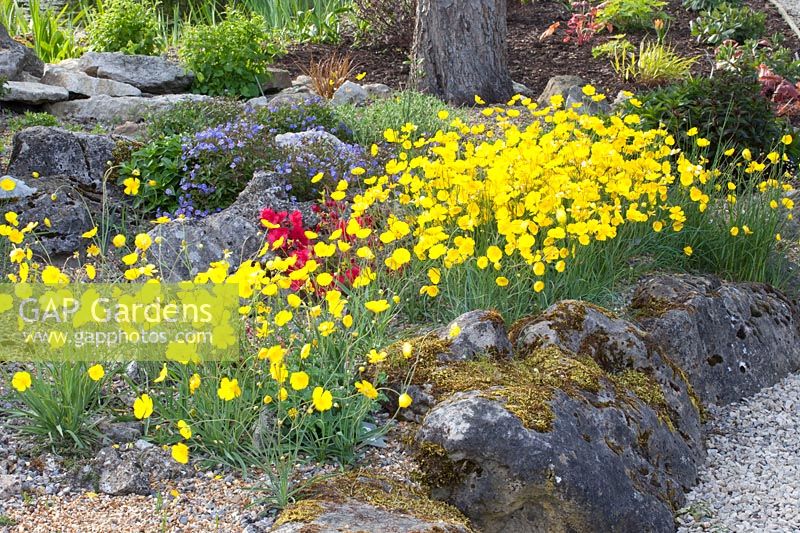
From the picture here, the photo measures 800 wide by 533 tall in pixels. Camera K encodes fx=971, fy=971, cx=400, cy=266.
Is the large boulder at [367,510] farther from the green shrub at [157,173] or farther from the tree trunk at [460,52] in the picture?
the tree trunk at [460,52]

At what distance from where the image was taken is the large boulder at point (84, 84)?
8968 mm

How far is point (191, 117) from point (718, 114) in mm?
3718

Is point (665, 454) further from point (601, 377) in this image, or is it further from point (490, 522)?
point (490, 522)

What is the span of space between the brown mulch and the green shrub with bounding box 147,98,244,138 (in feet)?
8.60

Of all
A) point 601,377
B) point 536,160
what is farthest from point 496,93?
point 601,377

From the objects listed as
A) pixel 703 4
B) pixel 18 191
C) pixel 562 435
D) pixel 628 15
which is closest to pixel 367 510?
pixel 562 435

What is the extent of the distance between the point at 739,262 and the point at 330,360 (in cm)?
269

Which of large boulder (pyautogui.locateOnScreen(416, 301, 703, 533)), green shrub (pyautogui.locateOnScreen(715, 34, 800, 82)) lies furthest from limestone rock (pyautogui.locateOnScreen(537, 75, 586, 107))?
large boulder (pyautogui.locateOnScreen(416, 301, 703, 533))

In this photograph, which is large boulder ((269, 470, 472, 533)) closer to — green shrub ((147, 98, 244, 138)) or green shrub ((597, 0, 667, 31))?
green shrub ((147, 98, 244, 138))

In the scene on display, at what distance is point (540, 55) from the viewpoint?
11.0 metres

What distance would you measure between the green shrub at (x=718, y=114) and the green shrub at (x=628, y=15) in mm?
4806

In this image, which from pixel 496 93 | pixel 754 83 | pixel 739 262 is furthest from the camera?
pixel 496 93

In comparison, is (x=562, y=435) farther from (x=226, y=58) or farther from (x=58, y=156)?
(x=226, y=58)

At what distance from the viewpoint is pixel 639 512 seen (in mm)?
3289
